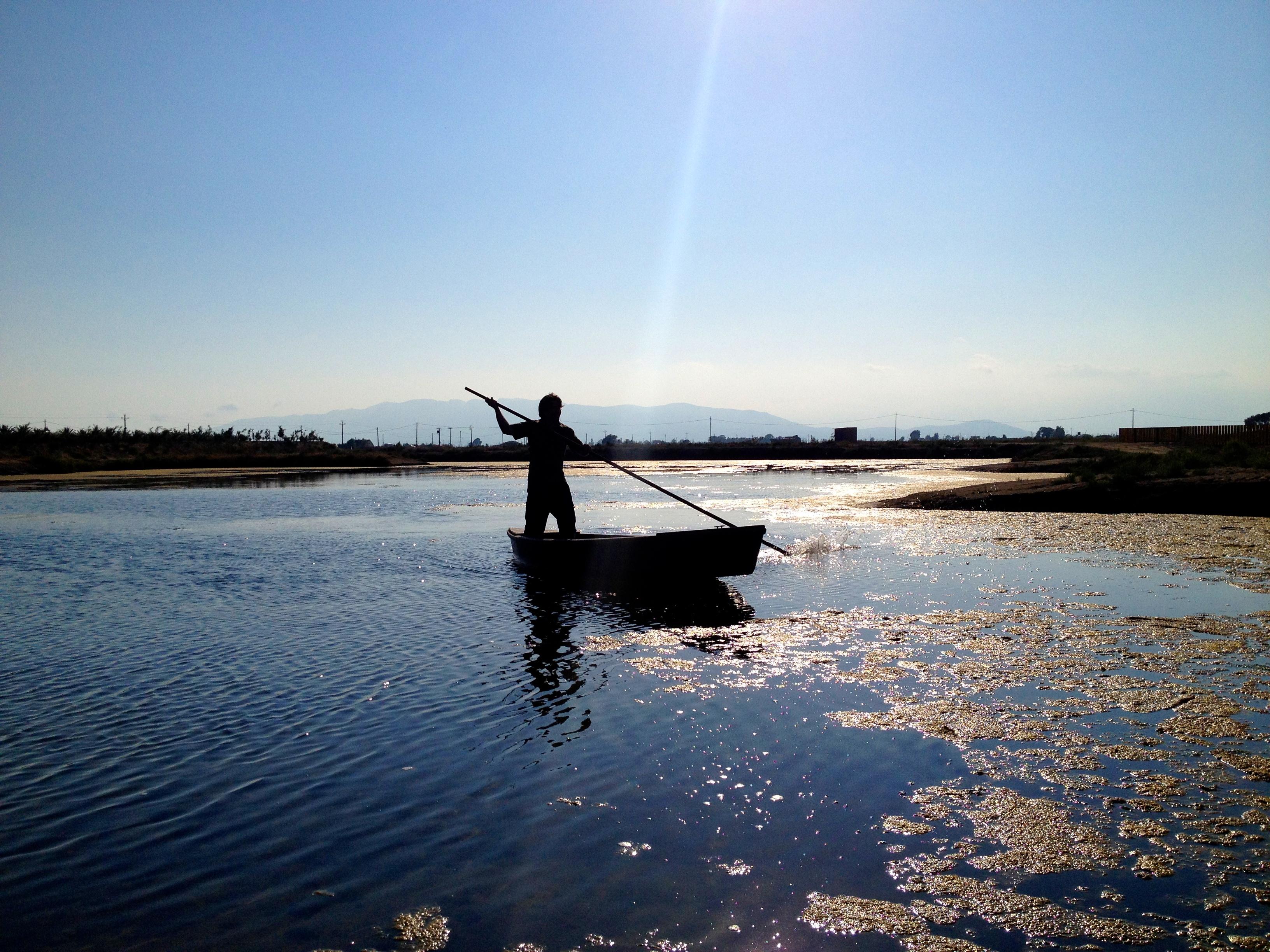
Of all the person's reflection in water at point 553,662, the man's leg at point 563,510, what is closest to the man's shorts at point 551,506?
the man's leg at point 563,510

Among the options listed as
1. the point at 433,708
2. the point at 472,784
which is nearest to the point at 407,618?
the point at 433,708

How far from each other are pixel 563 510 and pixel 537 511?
0.54 metres

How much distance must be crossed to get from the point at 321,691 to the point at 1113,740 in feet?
21.4

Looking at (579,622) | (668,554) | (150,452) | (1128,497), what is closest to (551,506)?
(668,554)

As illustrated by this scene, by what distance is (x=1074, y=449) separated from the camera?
156 ft

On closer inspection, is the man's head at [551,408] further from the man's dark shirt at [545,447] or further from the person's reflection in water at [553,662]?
the person's reflection in water at [553,662]

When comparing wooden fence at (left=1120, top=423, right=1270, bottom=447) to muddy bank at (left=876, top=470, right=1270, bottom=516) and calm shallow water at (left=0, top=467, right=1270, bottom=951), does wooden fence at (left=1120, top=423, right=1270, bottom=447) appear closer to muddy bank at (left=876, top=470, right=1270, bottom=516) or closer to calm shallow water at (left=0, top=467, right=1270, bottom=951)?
muddy bank at (left=876, top=470, right=1270, bottom=516)

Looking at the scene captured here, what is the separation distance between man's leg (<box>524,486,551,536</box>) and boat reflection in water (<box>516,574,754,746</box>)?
2.70 ft

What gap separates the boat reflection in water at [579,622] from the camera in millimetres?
7508

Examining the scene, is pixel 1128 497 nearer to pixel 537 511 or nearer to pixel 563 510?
pixel 563 510

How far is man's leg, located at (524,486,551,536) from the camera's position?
15016 millimetres

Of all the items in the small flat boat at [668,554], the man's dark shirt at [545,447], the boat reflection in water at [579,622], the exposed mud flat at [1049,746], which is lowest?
the boat reflection in water at [579,622]

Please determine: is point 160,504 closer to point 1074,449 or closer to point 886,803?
point 886,803

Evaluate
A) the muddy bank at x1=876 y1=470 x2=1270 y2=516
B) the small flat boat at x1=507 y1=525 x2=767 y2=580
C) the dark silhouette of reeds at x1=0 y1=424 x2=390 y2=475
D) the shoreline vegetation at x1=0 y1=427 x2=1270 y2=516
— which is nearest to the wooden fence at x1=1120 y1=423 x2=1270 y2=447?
the shoreline vegetation at x1=0 y1=427 x2=1270 y2=516
